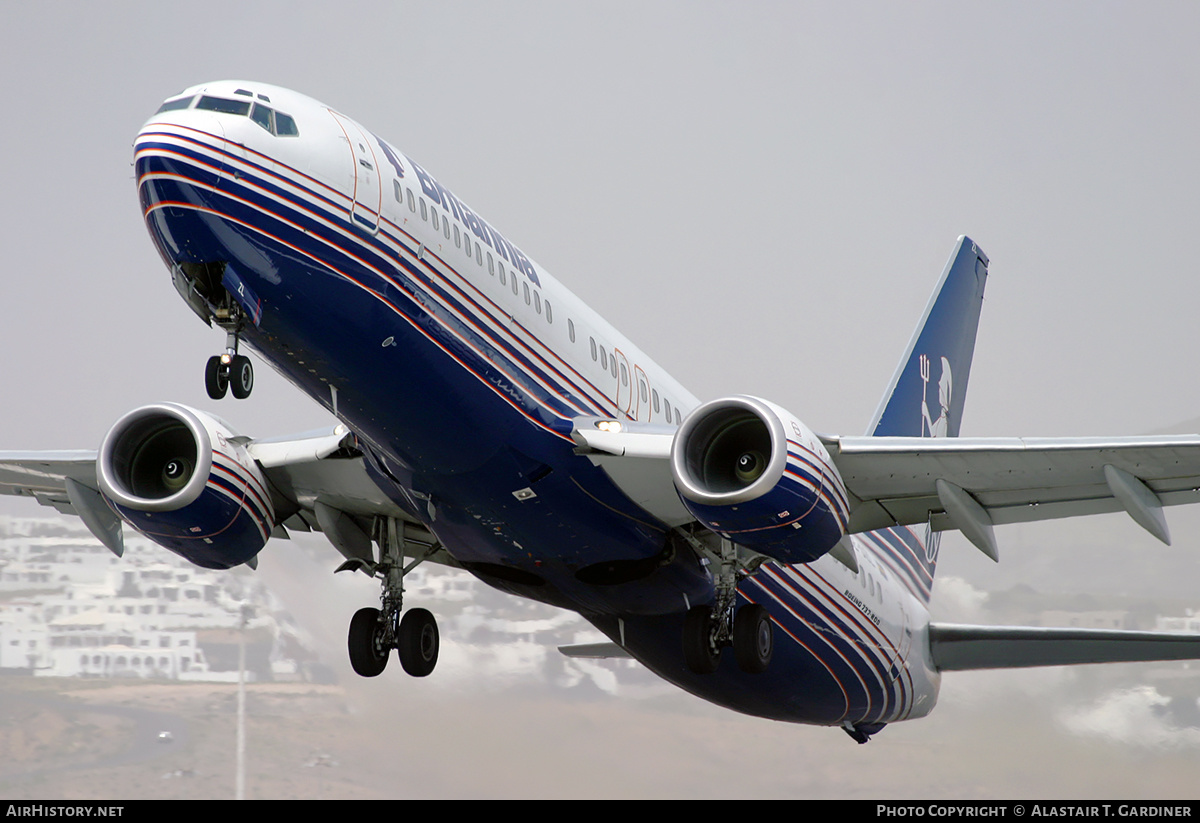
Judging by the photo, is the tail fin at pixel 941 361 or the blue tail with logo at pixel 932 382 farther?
the tail fin at pixel 941 361

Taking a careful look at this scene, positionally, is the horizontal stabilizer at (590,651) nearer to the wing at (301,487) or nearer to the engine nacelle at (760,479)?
the wing at (301,487)

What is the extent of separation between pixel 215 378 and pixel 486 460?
10.6ft

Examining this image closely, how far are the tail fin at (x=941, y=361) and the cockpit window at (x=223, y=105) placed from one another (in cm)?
1455

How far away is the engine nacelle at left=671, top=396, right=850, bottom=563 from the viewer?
14.1 m

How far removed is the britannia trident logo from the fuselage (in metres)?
6.94

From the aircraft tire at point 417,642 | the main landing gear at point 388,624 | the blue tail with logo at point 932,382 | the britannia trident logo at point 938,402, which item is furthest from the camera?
the britannia trident logo at point 938,402

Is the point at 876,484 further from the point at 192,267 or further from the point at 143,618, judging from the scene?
the point at 143,618

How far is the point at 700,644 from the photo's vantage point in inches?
679

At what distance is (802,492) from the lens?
1411 cm

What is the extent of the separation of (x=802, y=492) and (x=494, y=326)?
3.74 meters

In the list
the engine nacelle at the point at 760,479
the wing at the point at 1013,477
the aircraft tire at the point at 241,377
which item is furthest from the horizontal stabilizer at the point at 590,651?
the aircraft tire at the point at 241,377

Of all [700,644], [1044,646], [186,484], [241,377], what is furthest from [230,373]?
[1044,646]

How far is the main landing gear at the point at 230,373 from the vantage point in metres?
12.7
